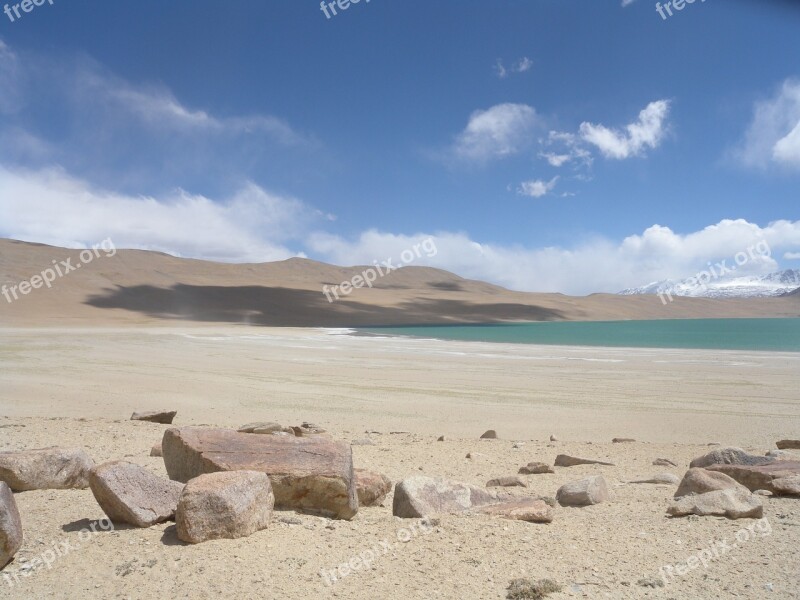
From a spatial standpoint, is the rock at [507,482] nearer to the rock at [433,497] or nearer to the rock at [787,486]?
the rock at [433,497]

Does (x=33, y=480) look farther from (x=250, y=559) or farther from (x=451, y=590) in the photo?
(x=451, y=590)

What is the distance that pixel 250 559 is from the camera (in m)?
4.67

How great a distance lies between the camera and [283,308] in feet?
436

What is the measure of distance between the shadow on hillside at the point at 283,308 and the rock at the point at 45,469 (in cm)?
10095

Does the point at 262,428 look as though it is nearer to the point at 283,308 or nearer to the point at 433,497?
the point at 433,497

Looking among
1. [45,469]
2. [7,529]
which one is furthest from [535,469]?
[7,529]

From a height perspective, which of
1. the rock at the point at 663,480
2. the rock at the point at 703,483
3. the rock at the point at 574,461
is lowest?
the rock at the point at 574,461

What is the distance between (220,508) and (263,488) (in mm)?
447

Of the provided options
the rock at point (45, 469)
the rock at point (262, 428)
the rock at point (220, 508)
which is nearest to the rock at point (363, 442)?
the rock at point (262, 428)

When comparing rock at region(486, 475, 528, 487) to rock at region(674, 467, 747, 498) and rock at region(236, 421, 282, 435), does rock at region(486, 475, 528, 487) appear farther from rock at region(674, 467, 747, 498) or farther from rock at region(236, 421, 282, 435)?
rock at region(236, 421, 282, 435)

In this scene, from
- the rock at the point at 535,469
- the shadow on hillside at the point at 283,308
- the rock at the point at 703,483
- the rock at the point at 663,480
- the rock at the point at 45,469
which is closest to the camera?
the rock at the point at 45,469

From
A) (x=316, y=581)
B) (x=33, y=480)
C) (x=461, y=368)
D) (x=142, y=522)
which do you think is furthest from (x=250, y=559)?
(x=461, y=368)

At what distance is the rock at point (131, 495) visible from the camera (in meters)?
5.21

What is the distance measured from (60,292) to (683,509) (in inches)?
4981
